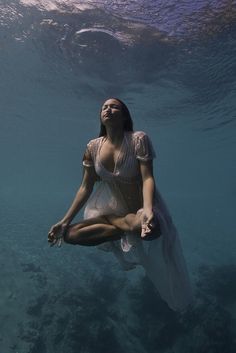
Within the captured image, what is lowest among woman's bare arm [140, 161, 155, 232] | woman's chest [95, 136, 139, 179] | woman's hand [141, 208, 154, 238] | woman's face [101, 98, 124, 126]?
woman's hand [141, 208, 154, 238]

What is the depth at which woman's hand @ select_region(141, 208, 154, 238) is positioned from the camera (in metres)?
3.89

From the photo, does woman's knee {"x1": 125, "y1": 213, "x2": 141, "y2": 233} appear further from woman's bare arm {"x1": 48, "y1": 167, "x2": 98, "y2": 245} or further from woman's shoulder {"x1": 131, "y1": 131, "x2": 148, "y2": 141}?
woman's shoulder {"x1": 131, "y1": 131, "x2": 148, "y2": 141}

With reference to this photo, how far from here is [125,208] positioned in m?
5.13

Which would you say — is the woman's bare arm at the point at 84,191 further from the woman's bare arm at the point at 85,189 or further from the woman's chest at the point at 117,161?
the woman's chest at the point at 117,161

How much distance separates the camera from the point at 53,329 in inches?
478

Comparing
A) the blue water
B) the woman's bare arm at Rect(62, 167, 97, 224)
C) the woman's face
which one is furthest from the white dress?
the blue water

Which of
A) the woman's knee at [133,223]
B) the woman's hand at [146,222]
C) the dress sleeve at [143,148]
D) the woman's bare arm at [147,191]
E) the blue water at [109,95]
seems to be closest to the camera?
the woman's hand at [146,222]

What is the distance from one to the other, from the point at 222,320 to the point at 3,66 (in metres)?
19.1

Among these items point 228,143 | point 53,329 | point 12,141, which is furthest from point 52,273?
point 12,141

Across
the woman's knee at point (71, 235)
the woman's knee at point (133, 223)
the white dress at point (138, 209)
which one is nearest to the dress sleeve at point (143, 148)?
the white dress at point (138, 209)

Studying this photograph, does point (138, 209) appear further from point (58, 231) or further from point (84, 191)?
point (58, 231)

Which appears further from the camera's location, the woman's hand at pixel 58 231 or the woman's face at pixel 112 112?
the woman's hand at pixel 58 231

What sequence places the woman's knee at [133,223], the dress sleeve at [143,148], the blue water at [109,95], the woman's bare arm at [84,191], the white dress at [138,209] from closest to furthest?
the woman's knee at [133,223] → the dress sleeve at [143,148] → the white dress at [138,209] → the woman's bare arm at [84,191] → the blue water at [109,95]

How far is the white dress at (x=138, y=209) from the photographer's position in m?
4.81
